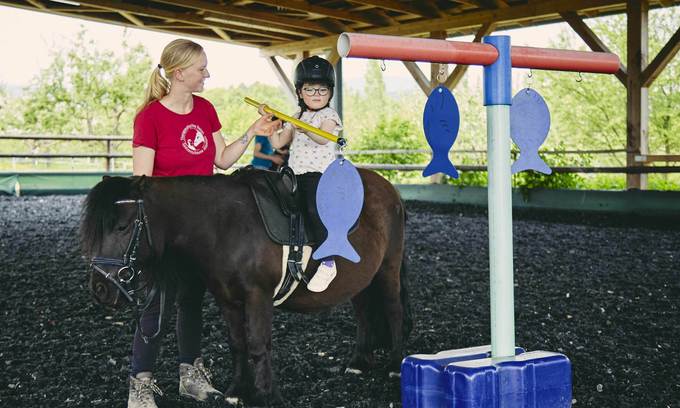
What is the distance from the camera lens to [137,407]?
261 cm

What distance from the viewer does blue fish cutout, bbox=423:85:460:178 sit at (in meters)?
2.08

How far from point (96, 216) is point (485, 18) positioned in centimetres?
961

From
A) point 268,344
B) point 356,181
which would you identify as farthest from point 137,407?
point 356,181

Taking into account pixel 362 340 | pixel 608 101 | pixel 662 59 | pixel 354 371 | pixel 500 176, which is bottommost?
pixel 354 371

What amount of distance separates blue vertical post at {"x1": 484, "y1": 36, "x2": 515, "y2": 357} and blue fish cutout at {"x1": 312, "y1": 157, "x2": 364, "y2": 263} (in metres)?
0.36

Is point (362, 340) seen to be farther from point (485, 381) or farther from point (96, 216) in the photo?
point (485, 381)

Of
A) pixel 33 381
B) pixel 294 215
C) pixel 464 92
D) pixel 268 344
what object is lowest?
pixel 33 381

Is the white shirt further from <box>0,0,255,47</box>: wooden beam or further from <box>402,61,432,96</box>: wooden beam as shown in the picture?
<box>0,0,255,47</box>: wooden beam

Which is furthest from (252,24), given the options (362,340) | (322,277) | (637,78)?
(322,277)

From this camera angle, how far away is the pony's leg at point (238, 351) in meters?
2.59

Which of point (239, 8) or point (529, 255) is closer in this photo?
point (529, 255)

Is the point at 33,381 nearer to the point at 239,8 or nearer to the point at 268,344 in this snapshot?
the point at 268,344

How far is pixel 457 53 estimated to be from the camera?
168 cm

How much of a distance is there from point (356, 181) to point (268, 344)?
955 mm
